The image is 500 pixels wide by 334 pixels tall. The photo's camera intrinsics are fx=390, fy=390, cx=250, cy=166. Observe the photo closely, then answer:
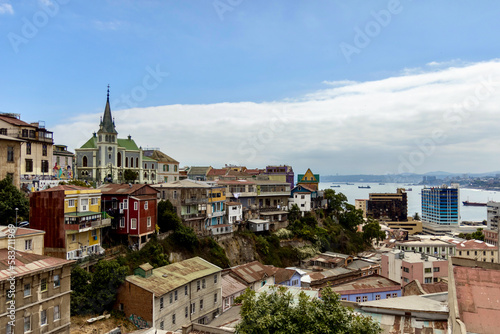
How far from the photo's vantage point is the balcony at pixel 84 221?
84.2ft

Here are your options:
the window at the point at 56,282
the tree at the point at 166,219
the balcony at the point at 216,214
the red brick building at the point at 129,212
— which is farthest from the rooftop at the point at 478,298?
the balcony at the point at 216,214

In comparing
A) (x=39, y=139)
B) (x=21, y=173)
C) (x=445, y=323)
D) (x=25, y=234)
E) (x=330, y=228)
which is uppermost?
(x=39, y=139)

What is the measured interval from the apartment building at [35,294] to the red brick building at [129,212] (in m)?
10.0

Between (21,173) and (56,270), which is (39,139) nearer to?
(21,173)

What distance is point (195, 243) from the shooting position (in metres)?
37.3

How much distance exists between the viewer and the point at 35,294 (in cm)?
1867

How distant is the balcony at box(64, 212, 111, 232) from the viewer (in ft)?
84.2

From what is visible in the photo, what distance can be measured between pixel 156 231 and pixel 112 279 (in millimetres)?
9628

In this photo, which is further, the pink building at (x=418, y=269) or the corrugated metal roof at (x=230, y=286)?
Result: the pink building at (x=418, y=269)

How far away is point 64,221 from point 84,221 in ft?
4.13

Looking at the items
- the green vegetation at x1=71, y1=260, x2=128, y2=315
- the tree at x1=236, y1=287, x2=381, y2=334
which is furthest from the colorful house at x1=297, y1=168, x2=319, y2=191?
the tree at x1=236, y1=287, x2=381, y2=334

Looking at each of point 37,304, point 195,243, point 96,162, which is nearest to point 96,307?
point 37,304

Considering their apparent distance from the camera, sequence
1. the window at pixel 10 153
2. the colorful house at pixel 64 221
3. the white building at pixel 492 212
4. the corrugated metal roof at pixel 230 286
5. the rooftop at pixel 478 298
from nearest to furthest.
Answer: the rooftop at pixel 478 298
the colorful house at pixel 64 221
the corrugated metal roof at pixel 230 286
the window at pixel 10 153
the white building at pixel 492 212

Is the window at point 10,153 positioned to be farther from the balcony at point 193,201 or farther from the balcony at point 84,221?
the balcony at point 193,201
